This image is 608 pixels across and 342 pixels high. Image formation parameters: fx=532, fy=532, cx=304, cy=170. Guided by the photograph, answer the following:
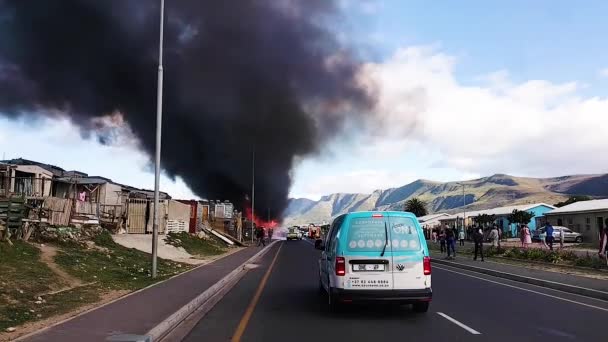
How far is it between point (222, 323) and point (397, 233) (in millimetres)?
3399

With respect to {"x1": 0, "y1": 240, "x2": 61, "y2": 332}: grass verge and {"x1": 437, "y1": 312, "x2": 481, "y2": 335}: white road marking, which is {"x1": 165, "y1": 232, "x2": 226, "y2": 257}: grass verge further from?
{"x1": 437, "y1": 312, "x2": 481, "y2": 335}: white road marking

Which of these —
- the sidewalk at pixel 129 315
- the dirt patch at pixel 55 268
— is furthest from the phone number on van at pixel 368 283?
the dirt patch at pixel 55 268

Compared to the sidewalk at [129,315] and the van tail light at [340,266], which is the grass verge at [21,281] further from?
the van tail light at [340,266]

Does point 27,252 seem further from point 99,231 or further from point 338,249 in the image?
point 338,249

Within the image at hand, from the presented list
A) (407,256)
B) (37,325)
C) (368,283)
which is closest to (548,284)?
(407,256)

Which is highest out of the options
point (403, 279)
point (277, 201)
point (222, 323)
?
point (277, 201)

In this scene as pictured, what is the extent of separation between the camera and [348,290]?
9109 mm

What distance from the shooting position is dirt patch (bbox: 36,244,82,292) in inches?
520

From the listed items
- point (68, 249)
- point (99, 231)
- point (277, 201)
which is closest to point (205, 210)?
point (99, 231)

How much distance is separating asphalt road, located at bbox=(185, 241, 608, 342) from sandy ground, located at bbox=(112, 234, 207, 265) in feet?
38.8

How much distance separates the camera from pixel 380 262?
30.1 feet

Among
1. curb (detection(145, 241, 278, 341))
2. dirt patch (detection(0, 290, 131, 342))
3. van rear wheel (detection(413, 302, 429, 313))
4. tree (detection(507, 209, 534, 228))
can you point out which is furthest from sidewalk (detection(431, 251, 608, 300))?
tree (detection(507, 209, 534, 228))

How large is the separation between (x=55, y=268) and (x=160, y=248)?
41.7ft

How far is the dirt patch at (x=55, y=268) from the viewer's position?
13203 millimetres
